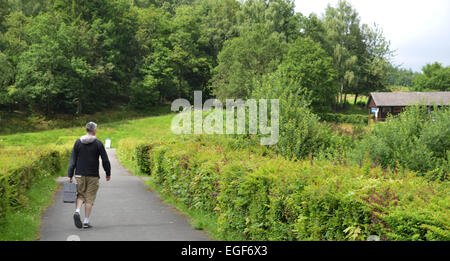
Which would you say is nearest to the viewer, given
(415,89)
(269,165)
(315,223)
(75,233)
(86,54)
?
(315,223)

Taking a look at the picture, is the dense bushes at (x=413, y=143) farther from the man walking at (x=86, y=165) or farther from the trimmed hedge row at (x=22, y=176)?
the trimmed hedge row at (x=22, y=176)

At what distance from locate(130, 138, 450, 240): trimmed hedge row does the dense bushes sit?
5.99 meters

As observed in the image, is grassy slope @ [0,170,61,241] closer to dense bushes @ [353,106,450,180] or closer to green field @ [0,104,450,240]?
green field @ [0,104,450,240]

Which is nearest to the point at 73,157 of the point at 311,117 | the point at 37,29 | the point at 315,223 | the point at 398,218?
the point at 315,223

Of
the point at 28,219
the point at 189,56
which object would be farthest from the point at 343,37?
the point at 28,219

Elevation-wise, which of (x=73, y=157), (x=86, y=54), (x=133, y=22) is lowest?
(x=73, y=157)

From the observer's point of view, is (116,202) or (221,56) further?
(221,56)

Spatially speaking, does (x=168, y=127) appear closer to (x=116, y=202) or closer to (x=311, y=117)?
(x=311, y=117)

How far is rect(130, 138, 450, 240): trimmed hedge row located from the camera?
4750mm

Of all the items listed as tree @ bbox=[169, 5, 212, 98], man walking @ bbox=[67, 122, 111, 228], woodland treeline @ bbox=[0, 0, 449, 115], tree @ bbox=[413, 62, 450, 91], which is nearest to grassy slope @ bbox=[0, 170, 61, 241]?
man walking @ bbox=[67, 122, 111, 228]

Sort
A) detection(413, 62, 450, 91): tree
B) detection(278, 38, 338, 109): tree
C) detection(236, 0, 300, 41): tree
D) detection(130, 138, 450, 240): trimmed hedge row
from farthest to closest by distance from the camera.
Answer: detection(413, 62, 450, 91): tree < detection(236, 0, 300, 41): tree < detection(278, 38, 338, 109): tree < detection(130, 138, 450, 240): trimmed hedge row

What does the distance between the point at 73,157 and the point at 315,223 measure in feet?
17.5

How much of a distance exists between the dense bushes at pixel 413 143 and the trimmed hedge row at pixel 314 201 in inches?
236

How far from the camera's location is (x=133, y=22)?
8031cm
